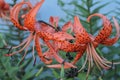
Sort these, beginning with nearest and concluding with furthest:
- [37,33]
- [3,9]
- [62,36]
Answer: [62,36] < [37,33] < [3,9]

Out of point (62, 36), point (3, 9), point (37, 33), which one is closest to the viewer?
point (62, 36)

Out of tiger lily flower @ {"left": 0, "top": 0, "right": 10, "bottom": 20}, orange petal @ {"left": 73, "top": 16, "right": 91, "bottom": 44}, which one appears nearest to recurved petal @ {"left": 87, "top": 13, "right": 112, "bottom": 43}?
orange petal @ {"left": 73, "top": 16, "right": 91, "bottom": 44}

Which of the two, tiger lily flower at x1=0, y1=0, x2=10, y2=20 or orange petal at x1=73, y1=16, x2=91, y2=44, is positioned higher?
tiger lily flower at x1=0, y1=0, x2=10, y2=20

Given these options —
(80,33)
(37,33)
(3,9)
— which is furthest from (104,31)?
(3,9)

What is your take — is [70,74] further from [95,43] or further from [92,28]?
[92,28]

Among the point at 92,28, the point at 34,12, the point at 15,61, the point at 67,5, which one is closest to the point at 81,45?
the point at 34,12

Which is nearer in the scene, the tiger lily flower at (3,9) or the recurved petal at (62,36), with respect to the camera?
the recurved petal at (62,36)

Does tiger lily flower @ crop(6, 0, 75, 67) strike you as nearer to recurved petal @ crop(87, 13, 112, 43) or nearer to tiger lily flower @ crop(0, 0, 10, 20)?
recurved petal @ crop(87, 13, 112, 43)

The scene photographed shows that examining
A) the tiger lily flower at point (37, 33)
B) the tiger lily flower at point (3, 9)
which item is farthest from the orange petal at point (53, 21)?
the tiger lily flower at point (3, 9)

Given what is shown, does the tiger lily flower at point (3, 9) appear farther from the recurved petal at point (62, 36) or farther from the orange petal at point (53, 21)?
the recurved petal at point (62, 36)

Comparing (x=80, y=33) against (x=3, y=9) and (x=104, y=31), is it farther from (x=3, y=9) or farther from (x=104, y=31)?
(x=3, y=9)
